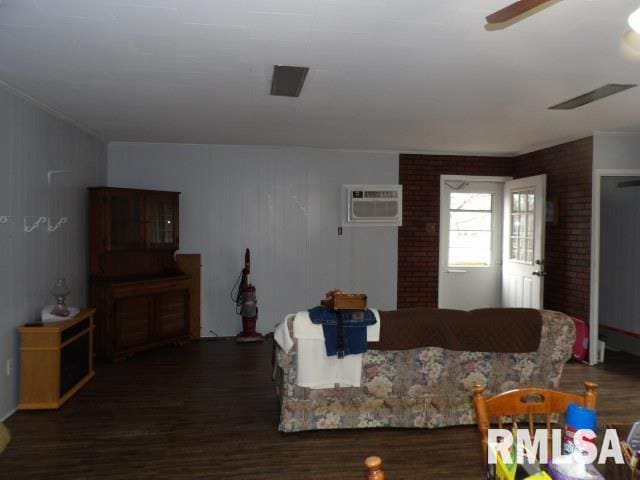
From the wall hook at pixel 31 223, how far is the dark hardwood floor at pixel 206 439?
56.3 inches

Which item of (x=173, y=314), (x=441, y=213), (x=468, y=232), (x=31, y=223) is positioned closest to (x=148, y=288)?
(x=173, y=314)

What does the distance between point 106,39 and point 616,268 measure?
19.6 feet

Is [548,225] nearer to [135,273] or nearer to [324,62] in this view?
Result: [324,62]

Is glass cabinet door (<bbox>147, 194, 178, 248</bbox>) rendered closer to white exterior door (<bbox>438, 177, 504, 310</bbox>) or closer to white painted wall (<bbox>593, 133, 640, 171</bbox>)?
white exterior door (<bbox>438, 177, 504, 310</bbox>)

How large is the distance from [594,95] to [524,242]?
8.42ft

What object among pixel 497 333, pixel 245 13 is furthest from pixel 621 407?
pixel 245 13

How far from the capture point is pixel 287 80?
11.1 ft

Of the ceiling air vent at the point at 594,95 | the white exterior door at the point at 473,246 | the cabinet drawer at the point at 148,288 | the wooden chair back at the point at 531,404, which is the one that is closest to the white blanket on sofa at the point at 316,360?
the wooden chair back at the point at 531,404

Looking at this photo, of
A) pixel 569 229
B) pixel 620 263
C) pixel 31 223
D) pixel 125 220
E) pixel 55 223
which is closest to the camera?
pixel 31 223

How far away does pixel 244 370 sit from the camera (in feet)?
16.0

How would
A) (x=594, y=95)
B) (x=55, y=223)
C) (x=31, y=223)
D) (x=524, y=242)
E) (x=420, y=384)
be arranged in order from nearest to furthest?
(x=420, y=384), (x=594, y=95), (x=31, y=223), (x=55, y=223), (x=524, y=242)

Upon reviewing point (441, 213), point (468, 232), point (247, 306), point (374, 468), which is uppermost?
point (441, 213)

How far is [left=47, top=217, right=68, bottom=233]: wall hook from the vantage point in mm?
4303

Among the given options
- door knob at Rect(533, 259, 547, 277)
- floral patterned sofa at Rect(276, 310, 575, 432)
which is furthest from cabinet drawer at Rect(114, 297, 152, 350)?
door knob at Rect(533, 259, 547, 277)
